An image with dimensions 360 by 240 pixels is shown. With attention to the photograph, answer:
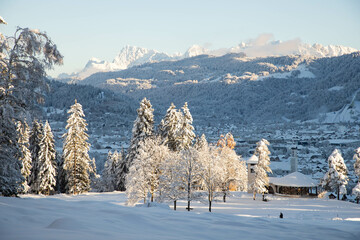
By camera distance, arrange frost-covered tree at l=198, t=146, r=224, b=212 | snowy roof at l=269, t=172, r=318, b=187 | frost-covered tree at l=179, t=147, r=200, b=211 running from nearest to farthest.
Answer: frost-covered tree at l=179, t=147, r=200, b=211, frost-covered tree at l=198, t=146, r=224, b=212, snowy roof at l=269, t=172, r=318, b=187

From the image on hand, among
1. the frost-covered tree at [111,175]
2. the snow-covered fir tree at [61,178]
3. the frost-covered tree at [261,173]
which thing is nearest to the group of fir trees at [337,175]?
the frost-covered tree at [261,173]

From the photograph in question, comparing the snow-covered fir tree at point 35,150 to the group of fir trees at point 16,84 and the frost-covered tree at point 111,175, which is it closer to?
the frost-covered tree at point 111,175

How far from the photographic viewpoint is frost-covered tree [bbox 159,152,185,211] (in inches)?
1315

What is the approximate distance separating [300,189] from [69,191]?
3533 centimetres

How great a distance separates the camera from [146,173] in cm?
3788

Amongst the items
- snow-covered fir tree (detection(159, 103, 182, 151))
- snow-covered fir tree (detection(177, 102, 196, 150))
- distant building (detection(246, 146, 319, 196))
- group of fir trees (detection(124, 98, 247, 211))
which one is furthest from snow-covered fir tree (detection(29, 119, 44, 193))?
distant building (detection(246, 146, 319, 196))

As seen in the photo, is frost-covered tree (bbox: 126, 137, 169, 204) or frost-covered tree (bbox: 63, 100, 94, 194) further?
frost-covered tree (bbox: 63, 100, 94, 194)

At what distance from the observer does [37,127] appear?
47.8 metres

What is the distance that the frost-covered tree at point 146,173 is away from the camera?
3681cm

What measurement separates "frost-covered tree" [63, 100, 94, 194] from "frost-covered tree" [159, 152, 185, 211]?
48.2ft

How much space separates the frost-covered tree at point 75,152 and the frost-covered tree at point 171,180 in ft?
48.2

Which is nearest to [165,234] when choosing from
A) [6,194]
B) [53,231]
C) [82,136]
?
[53,231]

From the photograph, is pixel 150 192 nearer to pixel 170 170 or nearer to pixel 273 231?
pixel 170 170

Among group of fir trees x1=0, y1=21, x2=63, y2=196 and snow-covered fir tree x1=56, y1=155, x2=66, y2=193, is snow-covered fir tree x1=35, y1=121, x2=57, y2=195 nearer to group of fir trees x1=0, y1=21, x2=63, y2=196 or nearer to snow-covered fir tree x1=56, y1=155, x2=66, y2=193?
snow-covered fir tree x1=56, y1=155, x2=66, y2=193
